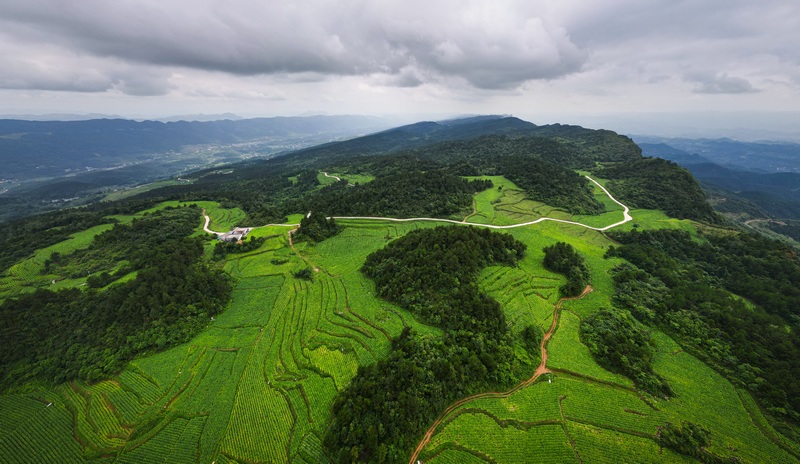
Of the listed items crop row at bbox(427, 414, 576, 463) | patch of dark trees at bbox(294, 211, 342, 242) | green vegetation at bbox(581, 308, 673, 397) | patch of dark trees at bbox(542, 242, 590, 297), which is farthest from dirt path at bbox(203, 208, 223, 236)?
green vegetation at bbox(581, 308, 673, 397)

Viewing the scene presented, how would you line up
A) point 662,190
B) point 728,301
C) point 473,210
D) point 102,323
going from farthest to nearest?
point 662,190, point 473,210, point 728,301, point 102,323

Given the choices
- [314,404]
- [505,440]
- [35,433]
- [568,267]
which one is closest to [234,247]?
[35,433]

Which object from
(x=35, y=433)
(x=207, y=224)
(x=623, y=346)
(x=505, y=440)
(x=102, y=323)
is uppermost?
(x=207, y=224)

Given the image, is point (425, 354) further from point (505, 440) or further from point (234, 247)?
point (234, 247)

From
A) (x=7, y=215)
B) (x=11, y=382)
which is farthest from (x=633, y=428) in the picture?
(x=7, y=215)

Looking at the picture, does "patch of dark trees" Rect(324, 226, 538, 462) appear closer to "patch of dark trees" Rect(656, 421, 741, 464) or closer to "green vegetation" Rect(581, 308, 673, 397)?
"green vegetation" Rect(581, 308, 673, 397)

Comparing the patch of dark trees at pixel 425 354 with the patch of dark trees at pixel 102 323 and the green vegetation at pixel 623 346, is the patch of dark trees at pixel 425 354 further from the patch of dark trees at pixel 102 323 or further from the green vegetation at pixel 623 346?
the patch of dark trees at pixel 102 323

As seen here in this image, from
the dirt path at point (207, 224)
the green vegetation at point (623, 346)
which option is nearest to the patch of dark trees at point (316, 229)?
the dirt path at point (207, 224)
